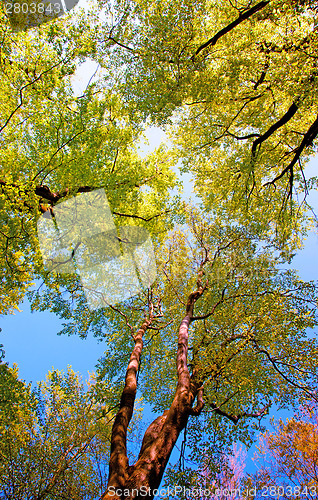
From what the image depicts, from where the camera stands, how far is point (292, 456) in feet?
34.1

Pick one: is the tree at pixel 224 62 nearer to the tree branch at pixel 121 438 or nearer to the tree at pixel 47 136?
the tree at pixel 47 136

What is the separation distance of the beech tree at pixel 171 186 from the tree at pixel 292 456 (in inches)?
176

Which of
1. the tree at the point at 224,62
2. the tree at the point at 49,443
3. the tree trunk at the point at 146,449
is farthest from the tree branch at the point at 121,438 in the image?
the tree at the point at 224,62

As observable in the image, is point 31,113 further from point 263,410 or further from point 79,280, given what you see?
point 263,410

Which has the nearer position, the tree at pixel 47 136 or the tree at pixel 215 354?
the tree at pixel 215 354

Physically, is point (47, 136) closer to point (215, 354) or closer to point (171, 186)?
point (171, 186)

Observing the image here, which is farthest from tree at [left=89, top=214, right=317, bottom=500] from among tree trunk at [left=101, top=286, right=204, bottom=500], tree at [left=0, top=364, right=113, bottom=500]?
tree at [left=0, top=364, right=113, bottom=500]

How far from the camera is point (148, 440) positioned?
3902mm

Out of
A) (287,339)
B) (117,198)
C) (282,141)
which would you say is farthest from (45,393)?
(282,141)

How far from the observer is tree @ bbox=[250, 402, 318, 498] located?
9.41 meters

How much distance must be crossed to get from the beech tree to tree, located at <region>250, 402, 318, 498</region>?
446cm

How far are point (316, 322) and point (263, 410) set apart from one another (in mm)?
2949

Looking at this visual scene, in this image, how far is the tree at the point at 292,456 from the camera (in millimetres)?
9406

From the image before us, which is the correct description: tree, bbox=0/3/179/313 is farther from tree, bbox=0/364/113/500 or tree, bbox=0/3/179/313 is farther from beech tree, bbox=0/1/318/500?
tree, bbox=0/364/113/500
